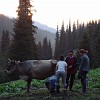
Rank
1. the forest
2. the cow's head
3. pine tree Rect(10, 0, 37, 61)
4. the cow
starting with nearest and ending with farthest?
the forest, the cow, the cow's head, pine tree Rect(10, 0, 37, 61)

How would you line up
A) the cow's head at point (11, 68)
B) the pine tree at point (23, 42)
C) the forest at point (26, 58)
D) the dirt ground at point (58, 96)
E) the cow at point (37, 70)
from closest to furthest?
the dirt ground at point (58, 96) < the forest at point (26, 58) < the cow at point (37, 70) < the cow's head at point (11, 68) < the pine tree at point (23, 42)

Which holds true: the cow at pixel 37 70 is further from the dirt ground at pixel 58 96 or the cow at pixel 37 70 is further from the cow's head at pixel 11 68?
the dirt ground at pixel 58 96

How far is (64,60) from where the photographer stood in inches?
826

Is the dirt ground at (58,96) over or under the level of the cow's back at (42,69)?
under

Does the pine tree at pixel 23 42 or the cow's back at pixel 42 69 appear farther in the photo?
the pine tree at pixel 23 42

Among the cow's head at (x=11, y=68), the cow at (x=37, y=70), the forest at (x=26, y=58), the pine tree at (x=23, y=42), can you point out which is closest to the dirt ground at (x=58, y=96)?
the forest at (x=26, y=58)

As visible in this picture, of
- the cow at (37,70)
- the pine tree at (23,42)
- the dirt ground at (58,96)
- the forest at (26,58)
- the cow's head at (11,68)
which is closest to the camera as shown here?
the dirt ground at (58,96)

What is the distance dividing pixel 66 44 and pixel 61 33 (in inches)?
557

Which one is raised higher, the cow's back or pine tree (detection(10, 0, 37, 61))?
pine tree (detection(10, 0, 37, 61))

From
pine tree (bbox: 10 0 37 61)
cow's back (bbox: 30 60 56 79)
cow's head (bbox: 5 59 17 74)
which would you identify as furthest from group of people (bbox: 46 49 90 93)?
pine tree (bbox: 10 0 37 61)

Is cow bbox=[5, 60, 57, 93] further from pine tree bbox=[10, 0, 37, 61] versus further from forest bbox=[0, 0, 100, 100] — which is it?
pine tree bbox=[10, 0, 37, 61]

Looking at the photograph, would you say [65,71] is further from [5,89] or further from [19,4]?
[19,4]

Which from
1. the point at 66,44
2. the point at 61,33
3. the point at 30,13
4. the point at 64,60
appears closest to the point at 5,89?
the point at 64,60

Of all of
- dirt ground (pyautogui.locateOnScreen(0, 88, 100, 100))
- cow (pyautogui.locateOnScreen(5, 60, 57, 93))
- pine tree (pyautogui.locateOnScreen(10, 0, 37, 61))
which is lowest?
dirt ground (pyautogui.locateOnScreen(0, 88, 100, 100))
